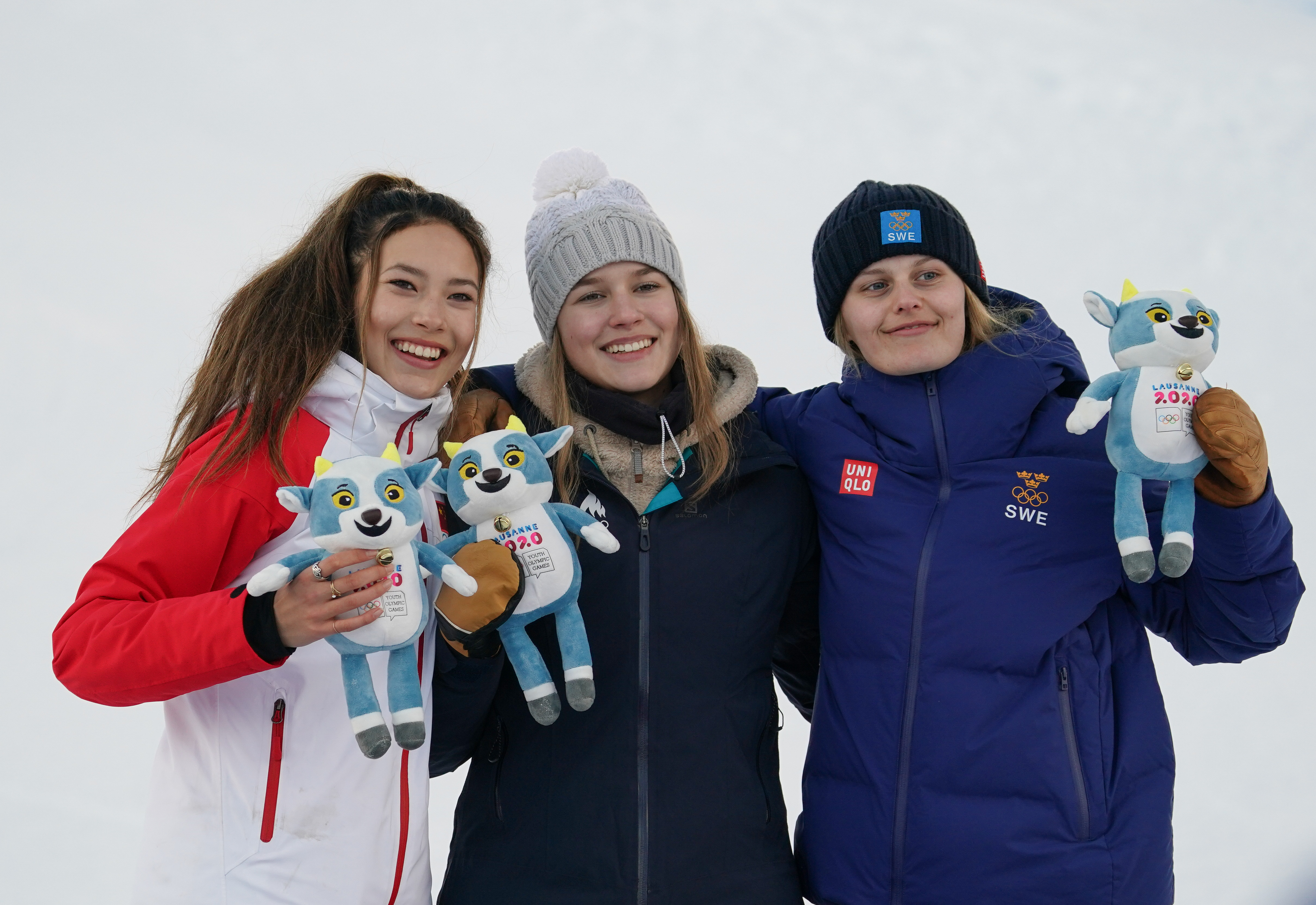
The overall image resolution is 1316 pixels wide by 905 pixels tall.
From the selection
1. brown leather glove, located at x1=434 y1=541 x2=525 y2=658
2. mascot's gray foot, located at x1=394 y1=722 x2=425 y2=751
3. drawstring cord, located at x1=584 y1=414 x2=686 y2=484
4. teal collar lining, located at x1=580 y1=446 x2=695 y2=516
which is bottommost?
mascot's gray foot, located at x1=394 y1=722 x2=425 y2=751

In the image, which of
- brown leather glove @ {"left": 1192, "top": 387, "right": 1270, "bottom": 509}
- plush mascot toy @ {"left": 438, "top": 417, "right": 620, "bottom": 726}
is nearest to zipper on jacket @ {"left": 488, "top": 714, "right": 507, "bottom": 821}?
plush mascot toy @ {"left": 438, "top": 417, "right": 620, "bottom": 726}

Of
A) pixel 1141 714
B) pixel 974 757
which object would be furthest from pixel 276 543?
pixel 1141 714

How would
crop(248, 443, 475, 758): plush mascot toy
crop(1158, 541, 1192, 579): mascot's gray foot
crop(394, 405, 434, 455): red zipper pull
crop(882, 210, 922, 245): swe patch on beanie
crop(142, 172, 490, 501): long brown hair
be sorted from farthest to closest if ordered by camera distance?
crop(882, 210, 922, 245): swe patch on beanie, crop(394, 405, 434, 455): red zipper pull, crop(142, 172, 490, 501): long brown hair, crop(1158, 541, 1192, 579): mascot's gray foot, crop(248, 443, 475, 758): plush mascot toy

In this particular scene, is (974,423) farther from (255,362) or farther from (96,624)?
(96,624)

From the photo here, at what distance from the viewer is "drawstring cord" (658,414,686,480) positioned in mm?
1626

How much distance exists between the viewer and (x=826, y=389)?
182 cm

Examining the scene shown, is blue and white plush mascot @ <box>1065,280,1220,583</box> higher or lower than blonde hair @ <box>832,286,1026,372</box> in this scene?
lower

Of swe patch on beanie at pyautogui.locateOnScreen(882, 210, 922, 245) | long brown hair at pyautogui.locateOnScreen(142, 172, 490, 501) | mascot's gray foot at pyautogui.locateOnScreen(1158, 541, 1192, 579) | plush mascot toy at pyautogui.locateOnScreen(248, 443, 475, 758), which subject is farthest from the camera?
swe patch on beanie at pyautogui.locateOnScreen(882, 210, 922, 245)

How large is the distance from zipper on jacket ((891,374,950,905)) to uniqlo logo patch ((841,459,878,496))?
0.11 metres

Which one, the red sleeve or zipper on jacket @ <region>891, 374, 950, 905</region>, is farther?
zipper on jacket @ <region>891, 374, 950, 905</region>

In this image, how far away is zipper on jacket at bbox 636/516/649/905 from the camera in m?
1.48

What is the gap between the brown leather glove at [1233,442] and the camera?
130 centimetres

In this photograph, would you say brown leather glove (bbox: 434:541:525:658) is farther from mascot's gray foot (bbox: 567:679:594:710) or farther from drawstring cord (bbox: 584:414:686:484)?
drawstring cord (bbox: 584:414:686:484)

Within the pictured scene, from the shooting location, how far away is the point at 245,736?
54.4 inches
